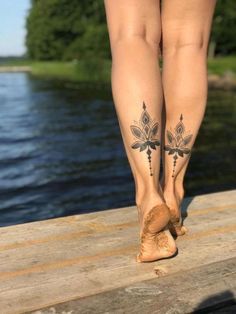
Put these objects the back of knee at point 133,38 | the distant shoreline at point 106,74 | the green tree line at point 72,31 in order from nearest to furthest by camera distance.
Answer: the back of knee at point 133,38 → the distant shoreline at point 106,74 → the green tree line at point 72,31

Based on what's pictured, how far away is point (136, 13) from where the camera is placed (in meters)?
2.12

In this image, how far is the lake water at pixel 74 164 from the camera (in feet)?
17.9

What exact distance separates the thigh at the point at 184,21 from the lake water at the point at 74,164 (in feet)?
9.81

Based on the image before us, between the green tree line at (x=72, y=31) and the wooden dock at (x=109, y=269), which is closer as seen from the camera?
the wooden dock at (x=109, y=269)

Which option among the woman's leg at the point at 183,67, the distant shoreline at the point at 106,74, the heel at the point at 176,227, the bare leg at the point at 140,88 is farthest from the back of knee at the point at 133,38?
the distant shoreline at the point at 106,74

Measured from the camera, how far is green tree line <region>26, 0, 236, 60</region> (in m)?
46.9

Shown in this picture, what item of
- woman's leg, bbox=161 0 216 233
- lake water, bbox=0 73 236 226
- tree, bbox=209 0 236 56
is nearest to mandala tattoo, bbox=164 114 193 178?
woman's leg, bbox=161 0 216 233

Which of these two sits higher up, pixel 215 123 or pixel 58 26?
pixel 215 123

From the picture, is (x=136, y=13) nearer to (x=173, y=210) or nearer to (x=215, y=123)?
(x=173, y=210)

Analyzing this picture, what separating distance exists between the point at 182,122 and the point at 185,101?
97 mm

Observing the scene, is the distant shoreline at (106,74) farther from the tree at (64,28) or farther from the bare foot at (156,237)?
the bare foot at (156,237)

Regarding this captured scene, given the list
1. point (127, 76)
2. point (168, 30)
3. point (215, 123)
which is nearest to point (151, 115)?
point (127, 76)

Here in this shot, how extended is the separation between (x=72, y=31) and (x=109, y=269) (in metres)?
64.8

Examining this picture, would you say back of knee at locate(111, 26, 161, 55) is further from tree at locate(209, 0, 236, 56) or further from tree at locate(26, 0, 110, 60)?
tree at locate(26, 0, 110, 60)
